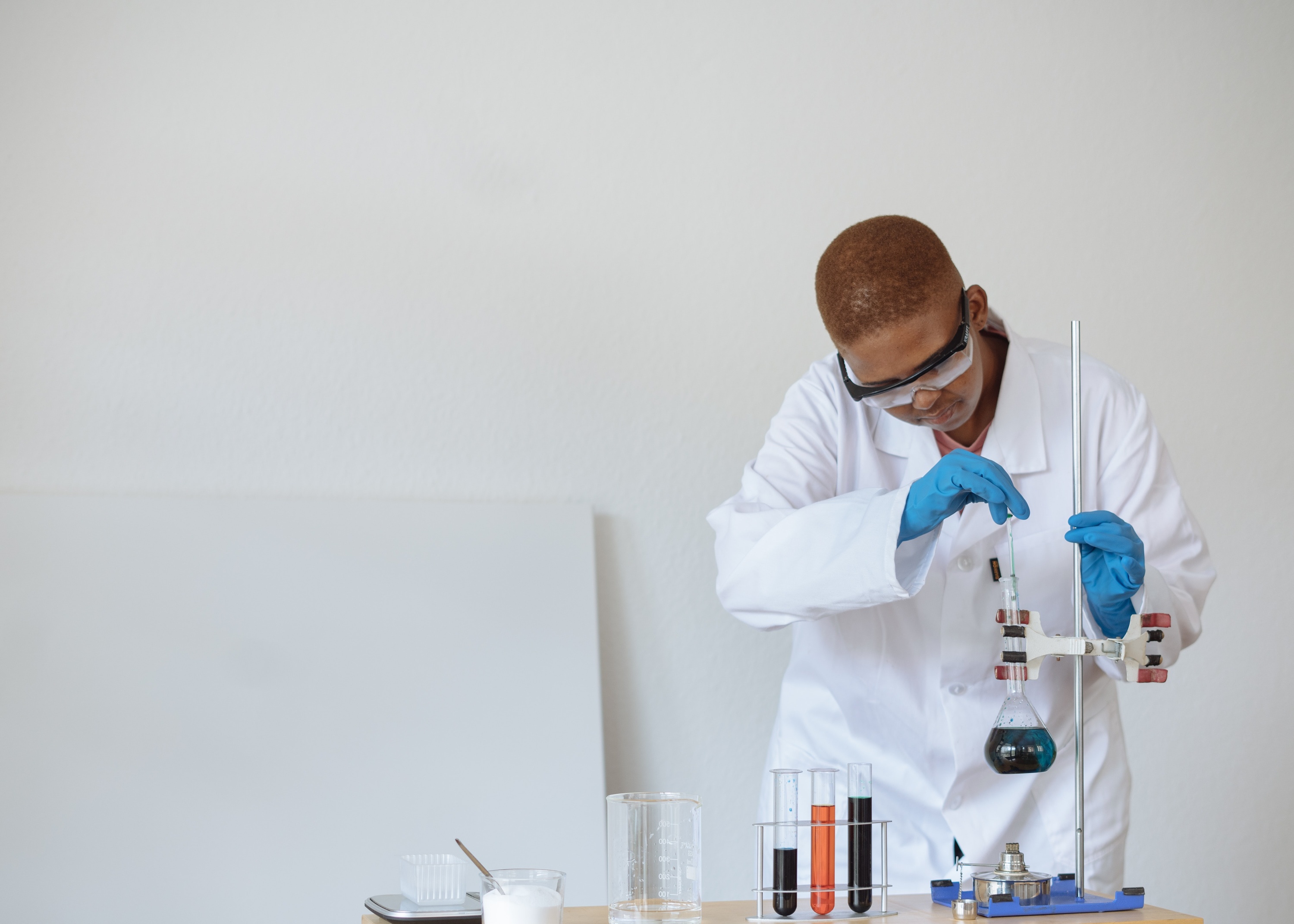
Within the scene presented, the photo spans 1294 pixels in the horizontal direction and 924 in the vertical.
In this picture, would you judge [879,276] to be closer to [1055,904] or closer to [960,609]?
[960,609]

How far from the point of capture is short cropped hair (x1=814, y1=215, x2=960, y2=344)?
145 centimetres

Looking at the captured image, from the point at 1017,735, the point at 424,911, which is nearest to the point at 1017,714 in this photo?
the point at 1017,735

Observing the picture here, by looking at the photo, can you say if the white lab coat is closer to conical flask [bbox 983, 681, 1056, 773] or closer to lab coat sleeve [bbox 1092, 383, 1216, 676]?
lab coat sleeve [bbox 1092, 383, 1216, 676]

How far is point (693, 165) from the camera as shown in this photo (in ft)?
8.45

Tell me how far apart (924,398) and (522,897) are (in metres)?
0.84

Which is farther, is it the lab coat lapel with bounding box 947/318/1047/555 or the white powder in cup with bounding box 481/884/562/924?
the lab coat lapel with bounding box 947/318/1047/555

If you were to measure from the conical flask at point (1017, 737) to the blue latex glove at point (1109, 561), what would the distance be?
6.5 inches

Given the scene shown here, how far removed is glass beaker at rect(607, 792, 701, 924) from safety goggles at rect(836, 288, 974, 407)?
65 centimetres

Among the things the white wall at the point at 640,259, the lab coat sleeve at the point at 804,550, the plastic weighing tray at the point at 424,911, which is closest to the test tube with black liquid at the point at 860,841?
the lab coat sleeve at the point at 804,550

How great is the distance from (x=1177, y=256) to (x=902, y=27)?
909 mm

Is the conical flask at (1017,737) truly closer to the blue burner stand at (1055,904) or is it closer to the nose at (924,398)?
the blue burner stand at (1055,904)

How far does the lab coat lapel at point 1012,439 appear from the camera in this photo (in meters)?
1.65

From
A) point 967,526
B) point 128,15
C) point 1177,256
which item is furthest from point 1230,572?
point 128,15

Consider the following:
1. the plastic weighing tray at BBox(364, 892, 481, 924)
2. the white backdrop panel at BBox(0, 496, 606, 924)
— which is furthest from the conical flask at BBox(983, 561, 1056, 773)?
the white backdrop panel at BBox(0, 496, 606, 924)
